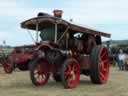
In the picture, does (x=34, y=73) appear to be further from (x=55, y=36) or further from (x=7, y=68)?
(x=7, y=68)

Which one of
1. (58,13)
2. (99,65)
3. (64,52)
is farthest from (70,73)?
(58,13)

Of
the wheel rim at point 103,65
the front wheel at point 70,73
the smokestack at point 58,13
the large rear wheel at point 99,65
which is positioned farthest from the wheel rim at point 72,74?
the smokestack at point 58,13

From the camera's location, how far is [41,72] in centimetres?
1455

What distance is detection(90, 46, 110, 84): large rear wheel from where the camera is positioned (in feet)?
48.5

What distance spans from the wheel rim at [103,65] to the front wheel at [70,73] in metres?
1.15

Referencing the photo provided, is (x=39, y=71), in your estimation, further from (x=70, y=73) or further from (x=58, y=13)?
(x=58, y=13)

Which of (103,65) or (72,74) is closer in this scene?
(72,74)

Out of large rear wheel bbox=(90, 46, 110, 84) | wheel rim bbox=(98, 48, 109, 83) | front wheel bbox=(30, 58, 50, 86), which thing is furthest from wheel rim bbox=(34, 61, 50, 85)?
wheel rim bbox=(98, 48, 109, 83)

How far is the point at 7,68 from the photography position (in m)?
22.4

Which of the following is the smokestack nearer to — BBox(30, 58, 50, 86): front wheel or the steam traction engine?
the steam traction engine

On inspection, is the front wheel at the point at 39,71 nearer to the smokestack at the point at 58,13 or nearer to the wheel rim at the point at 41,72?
the wheel rim at the point at 41,72

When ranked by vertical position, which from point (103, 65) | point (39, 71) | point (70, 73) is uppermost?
point (70, 73)

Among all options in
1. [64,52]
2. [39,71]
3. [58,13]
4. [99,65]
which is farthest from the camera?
[99,65]

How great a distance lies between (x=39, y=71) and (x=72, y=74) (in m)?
1.15
